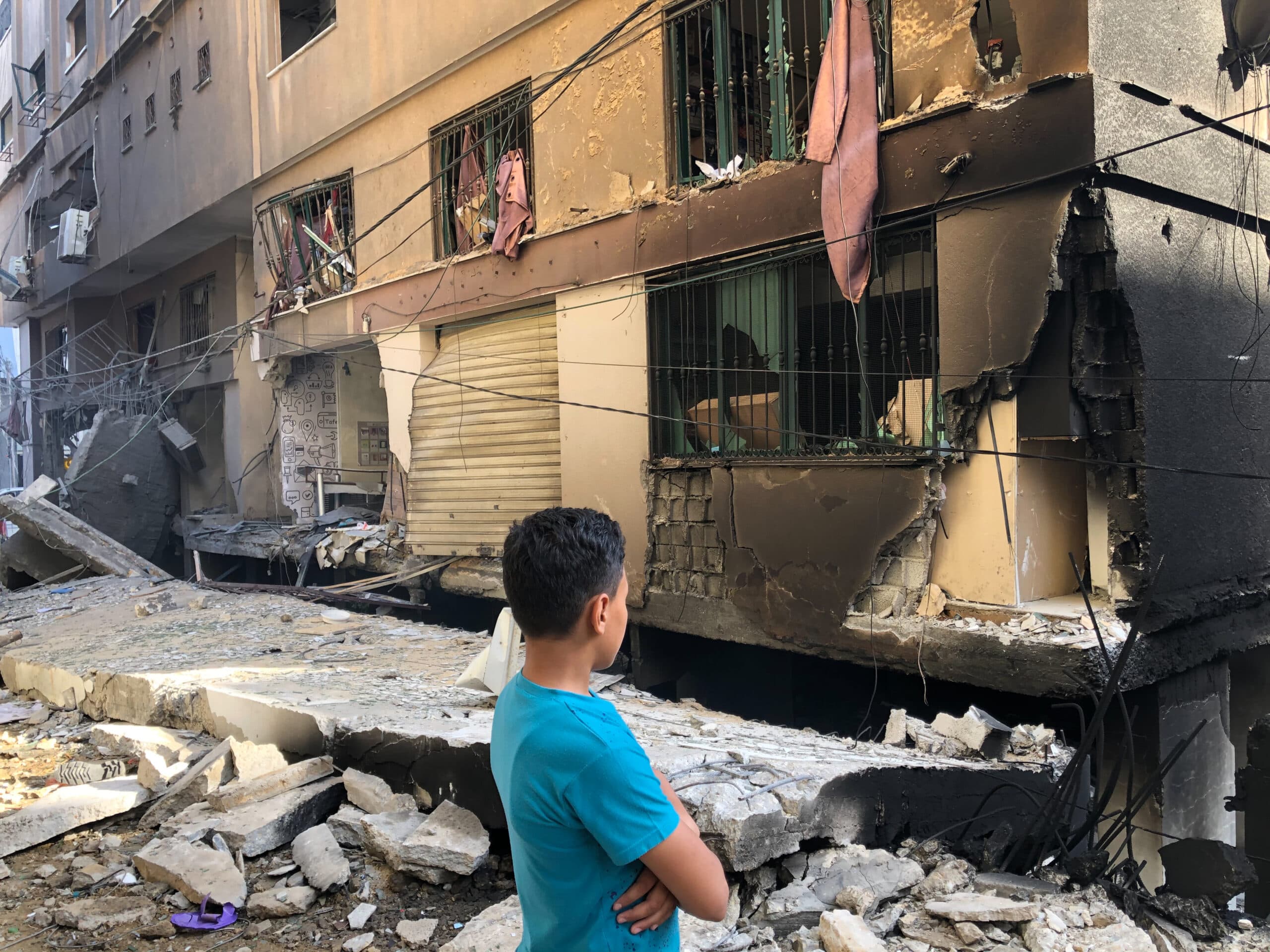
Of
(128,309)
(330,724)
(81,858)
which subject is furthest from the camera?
(128,309)

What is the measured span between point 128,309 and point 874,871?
1929 centimetres

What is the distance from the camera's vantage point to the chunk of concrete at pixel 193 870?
10.3 ft

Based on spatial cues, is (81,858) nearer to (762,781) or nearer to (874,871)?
(762,781)

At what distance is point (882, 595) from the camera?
18.2ft

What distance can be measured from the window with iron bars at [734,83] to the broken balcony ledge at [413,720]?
3963 mm

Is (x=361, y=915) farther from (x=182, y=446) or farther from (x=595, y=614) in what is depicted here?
(x=182, y=446)

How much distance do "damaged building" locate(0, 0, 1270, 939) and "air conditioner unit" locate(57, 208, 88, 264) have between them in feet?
22.3

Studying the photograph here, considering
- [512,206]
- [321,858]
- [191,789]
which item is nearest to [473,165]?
[512,206]

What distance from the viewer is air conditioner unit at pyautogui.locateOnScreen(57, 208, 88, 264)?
16.2 metres

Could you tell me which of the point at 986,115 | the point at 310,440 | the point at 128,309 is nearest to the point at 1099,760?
the point at 986,115

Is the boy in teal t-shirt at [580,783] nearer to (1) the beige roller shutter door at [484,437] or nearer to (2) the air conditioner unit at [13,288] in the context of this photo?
(1) the beige roller shutter door at [484,437]

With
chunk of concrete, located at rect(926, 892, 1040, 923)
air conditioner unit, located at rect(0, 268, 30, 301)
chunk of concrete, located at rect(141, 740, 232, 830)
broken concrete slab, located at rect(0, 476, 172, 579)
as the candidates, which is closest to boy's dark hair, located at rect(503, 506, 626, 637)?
chunk of concrete, located at rect(926, 892, 1040, 923)

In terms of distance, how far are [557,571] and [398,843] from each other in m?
2.25

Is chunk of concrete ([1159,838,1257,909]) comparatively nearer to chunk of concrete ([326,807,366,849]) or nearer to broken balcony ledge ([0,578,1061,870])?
broken balcony ledge ([0,578,1061,870])
